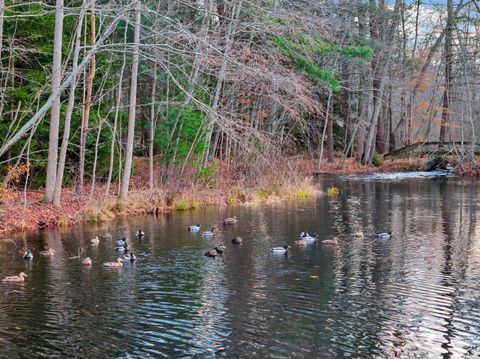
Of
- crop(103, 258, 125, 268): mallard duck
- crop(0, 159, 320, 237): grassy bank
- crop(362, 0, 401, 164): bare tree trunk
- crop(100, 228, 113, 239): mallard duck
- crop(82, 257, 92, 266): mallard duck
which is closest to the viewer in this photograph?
crop(103, 258, 125, 268): mallard duck

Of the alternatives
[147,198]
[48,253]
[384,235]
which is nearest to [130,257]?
[48,253]

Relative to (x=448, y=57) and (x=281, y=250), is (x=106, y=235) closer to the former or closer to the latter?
(x=281, y=250)

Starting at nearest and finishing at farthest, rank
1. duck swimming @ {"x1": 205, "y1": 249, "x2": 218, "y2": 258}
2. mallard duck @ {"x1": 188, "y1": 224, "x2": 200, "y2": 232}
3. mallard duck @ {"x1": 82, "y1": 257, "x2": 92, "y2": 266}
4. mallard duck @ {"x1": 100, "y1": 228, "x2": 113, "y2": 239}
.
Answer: mallard duck @ {"x1": 82, "y1": 257, "x2": 92, "y2": 266} → duck swimming @ {"x1": 205, "y1": 249, "x2": 218, "y2": 258} → mallard duck @ {"x1": 100, "y1": 228, "x2": 113, "y2": 239} → mallard duck @ {"x1": 188, "y1": 224, "x2": 200, "y2": 232}

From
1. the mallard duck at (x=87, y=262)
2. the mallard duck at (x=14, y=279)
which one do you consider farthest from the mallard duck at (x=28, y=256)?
the mallard duck at (x=14, y=279)

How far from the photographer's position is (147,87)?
31.6 m

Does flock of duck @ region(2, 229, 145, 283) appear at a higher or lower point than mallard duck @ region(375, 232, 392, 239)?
lower

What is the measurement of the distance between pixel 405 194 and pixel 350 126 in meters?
15.6

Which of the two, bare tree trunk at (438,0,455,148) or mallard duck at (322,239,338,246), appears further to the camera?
bare tree trunk at (438,0,455,148)

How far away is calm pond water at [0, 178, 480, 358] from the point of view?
9.12 metres

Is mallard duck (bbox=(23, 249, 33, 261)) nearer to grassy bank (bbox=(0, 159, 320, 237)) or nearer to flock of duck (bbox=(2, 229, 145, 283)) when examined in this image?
flock of duck (bbox=(2, 229, 145, 283))

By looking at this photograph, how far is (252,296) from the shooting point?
11586mm

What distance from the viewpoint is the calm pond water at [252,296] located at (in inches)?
359

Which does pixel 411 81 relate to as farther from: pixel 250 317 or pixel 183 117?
pixel 250 317

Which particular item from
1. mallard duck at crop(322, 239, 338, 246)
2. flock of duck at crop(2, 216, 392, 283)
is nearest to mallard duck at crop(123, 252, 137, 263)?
flock of duck at crop(2, 216, 392, 283)
